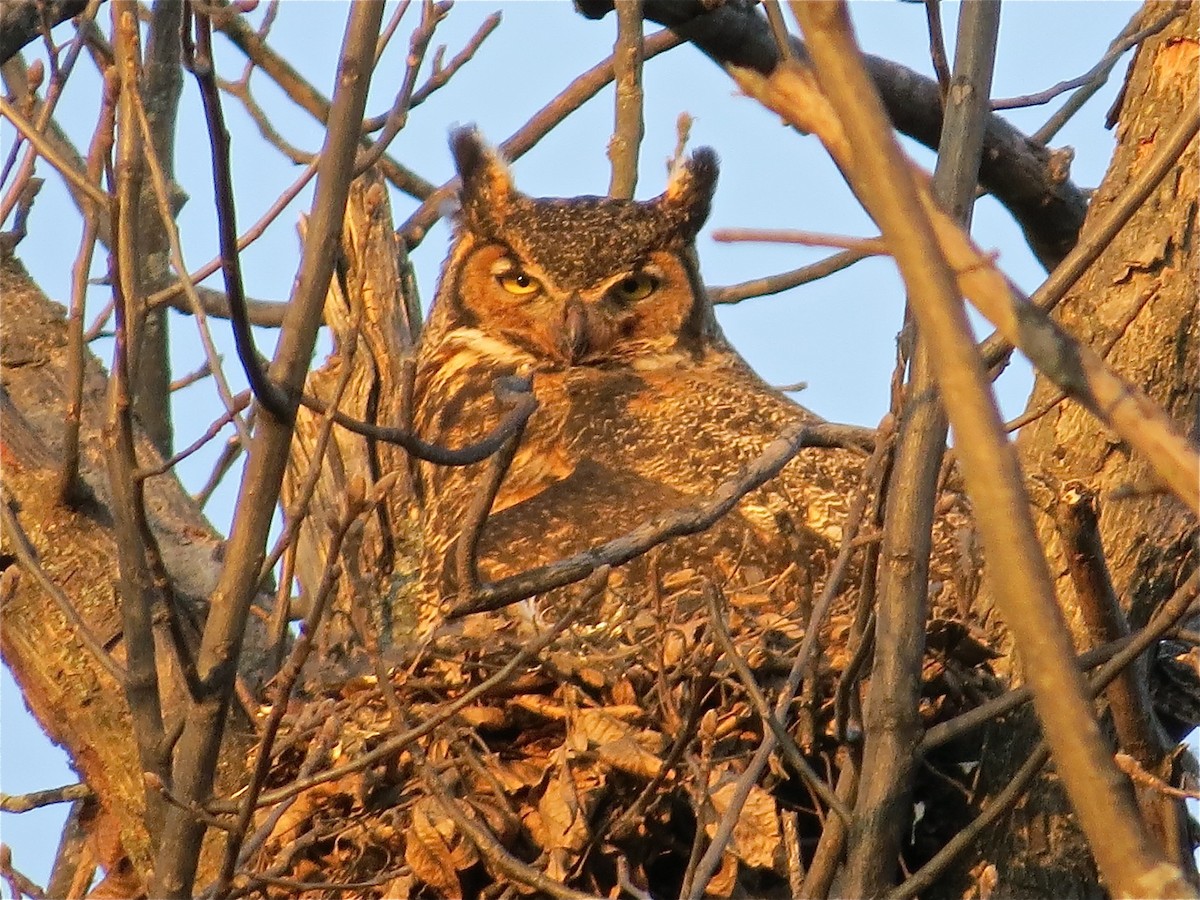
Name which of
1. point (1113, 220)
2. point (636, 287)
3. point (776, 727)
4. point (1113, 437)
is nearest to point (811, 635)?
point (776, 727)

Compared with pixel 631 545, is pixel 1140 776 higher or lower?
A: lower

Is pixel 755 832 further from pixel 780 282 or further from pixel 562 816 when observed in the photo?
pixel 780 282

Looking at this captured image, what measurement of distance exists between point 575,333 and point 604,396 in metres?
0.22

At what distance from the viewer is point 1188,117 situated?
5.63ft

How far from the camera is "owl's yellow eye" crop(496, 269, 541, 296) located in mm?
3979

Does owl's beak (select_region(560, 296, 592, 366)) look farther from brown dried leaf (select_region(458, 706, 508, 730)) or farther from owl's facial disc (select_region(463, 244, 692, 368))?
brown dried leaf (select_region(458, 706, 508, 730))

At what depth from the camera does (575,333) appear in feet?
12.6

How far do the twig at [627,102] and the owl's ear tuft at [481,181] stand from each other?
256 mm

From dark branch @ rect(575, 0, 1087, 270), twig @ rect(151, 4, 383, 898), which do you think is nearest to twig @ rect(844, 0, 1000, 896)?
twig @ rect(151, 4, 383, 898)

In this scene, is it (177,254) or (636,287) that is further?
(636,287)

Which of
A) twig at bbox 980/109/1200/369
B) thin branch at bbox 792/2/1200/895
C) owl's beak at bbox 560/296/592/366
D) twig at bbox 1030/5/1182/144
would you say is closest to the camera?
thin branch at bbox 792/2/1200/895

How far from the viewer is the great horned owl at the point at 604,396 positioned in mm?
3152

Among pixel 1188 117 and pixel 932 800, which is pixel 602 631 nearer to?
pixel 932 800

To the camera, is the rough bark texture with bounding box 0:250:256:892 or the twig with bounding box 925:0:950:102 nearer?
the twig with bounding box 925:0:950:102
